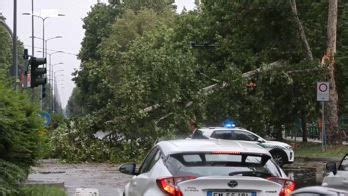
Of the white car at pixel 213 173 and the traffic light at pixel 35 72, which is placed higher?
the traffic light at pixel 35 72

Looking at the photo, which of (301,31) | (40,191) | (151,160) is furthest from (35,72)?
(301,31)

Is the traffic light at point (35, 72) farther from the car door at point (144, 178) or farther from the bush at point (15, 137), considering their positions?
the car door at point (144, 178)

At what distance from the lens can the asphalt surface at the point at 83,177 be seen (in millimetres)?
18444

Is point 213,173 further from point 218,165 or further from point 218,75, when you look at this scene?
point 218,75

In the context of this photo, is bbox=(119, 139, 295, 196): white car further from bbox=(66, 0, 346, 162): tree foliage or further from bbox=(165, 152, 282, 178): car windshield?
bbox=(66, 0, 346, 162): tree foliage

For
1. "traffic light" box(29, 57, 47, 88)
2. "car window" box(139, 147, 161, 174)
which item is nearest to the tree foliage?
"traffic light" box(29, 57, 47, 88)

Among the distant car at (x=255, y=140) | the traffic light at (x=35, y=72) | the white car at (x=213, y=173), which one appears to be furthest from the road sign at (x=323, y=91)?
the white car at (x=213, y=173)

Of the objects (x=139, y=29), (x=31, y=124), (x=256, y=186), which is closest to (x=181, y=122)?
(x=31, y=124)

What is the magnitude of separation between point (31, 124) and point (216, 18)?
30960 millimetres

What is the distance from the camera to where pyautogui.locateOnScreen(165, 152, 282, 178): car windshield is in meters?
8.27

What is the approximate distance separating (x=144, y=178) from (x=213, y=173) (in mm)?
1141

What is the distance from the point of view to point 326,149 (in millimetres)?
33625

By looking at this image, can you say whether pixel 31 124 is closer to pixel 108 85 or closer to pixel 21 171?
pixel 21 171

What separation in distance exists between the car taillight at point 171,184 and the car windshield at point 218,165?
127 mm
